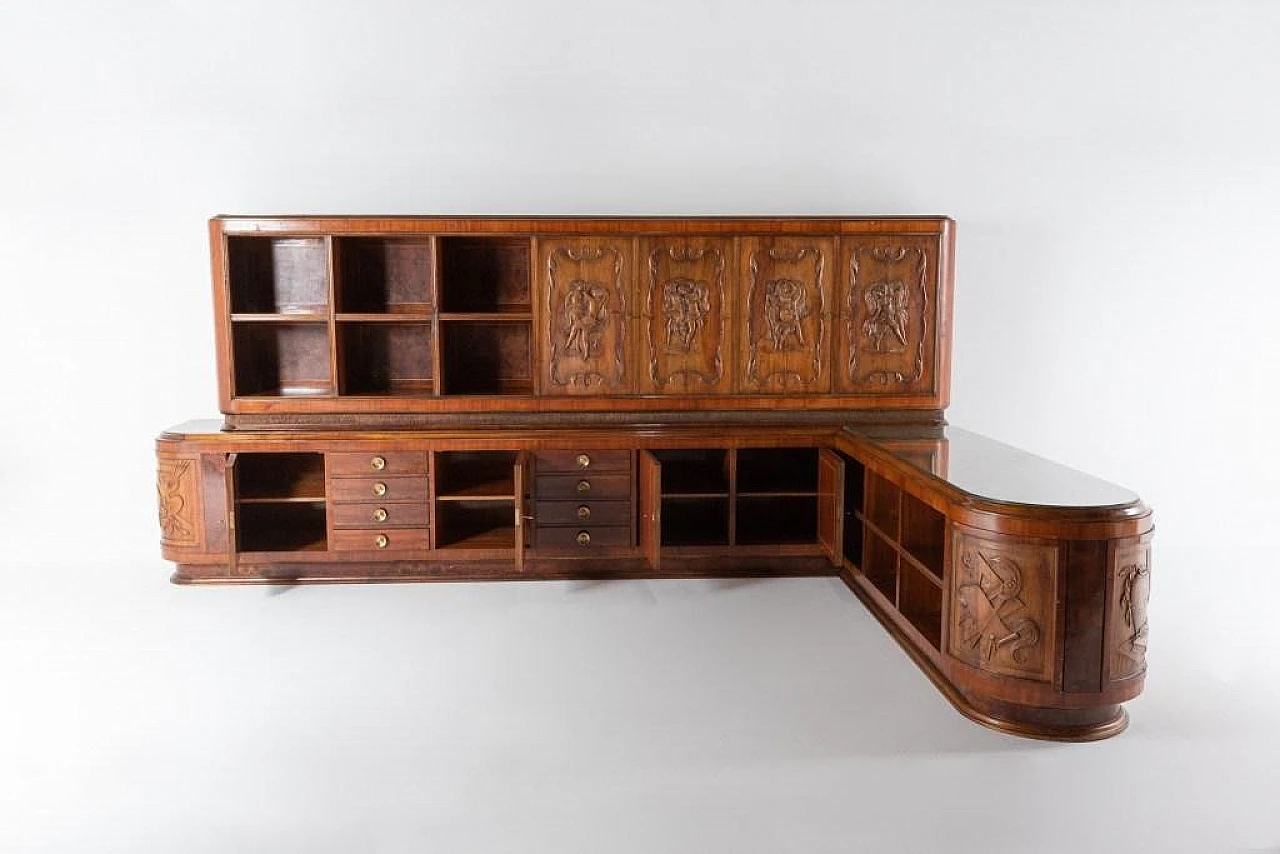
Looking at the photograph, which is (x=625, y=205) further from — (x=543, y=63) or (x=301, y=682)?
(x=301, y=682)

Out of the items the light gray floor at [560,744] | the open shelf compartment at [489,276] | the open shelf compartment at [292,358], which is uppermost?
the open shelf compartment at [489,276]

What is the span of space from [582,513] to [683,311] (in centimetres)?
114

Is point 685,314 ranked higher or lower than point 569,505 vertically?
higher

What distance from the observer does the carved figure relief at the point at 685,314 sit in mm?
5332

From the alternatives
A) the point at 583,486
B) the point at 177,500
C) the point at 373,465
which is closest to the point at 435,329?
the point at 373,465

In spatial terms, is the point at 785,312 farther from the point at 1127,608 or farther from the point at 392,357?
the point at 1127,608

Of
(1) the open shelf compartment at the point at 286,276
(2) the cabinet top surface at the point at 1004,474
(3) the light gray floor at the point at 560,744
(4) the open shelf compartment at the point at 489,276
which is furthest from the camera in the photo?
(4) the open shelf compartment at the point at 489,276

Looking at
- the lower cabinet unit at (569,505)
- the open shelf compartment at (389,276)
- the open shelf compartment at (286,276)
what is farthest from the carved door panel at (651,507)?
the open shelf compartment at (286,276)

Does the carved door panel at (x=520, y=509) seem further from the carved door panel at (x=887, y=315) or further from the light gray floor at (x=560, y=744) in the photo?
the carved door panel at (x=887, y=315)

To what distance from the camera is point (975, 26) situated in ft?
19.3

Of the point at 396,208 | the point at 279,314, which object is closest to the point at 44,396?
the point at 279,314

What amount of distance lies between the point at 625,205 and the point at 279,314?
1924mm

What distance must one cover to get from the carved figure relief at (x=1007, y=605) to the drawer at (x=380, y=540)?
274 cm

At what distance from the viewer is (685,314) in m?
5.38
